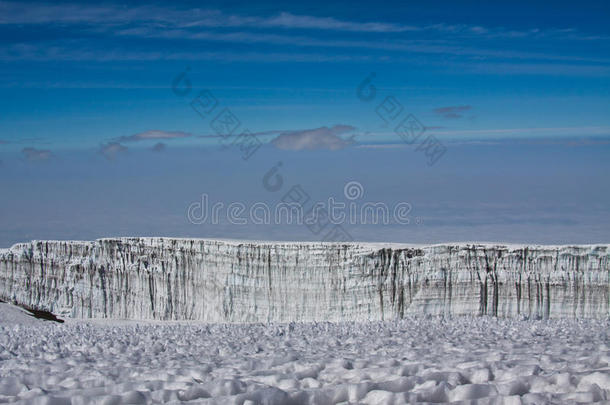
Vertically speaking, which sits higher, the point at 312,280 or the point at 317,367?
the point at 317,367

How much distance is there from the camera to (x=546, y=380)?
6.95 m

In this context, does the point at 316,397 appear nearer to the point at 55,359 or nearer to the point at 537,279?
the point at 55,359

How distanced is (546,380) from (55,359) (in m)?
9.54

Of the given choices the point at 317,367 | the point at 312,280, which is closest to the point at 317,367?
the point at 317,367

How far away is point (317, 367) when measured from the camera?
8484mm

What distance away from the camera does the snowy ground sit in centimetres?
665

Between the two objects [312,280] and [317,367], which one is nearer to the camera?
[317,367]

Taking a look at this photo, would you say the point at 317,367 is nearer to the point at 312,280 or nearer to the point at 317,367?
the point at 317,367

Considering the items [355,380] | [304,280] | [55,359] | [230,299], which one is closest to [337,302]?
[304,280]

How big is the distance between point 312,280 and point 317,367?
91.0ft

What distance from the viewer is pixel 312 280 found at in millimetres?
36094

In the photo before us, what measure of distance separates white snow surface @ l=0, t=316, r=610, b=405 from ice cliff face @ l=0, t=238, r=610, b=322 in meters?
18.2

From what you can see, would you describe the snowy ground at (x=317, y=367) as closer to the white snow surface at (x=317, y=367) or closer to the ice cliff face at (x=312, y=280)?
the white snow surface at (x=317, y=367)

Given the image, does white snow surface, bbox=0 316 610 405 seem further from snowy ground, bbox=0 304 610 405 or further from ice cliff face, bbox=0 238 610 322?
ice cliff face, bbox=0 238 610 322
